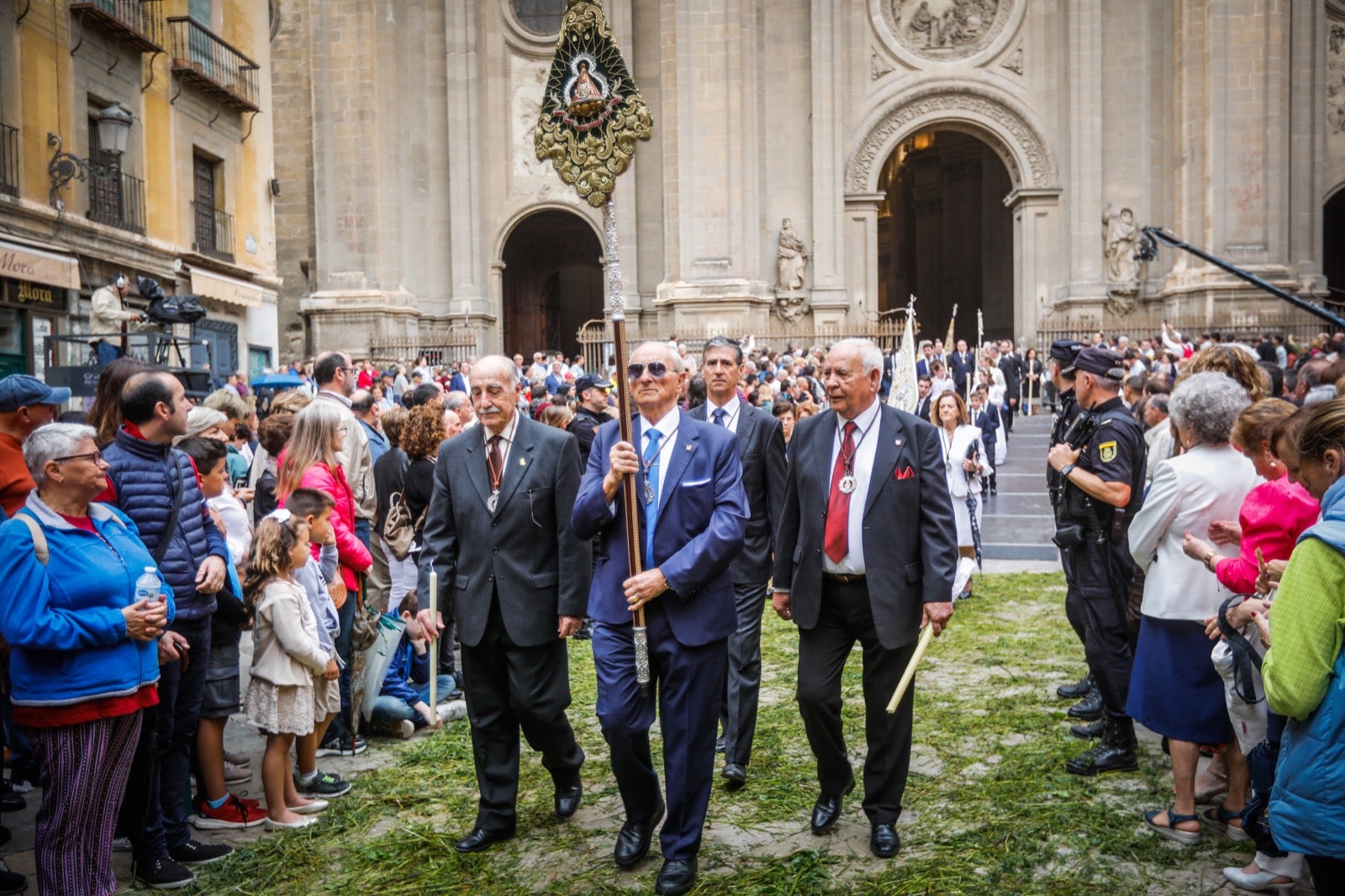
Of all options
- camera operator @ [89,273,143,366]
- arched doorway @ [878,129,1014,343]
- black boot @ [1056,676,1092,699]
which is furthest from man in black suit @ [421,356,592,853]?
arched doorway @ [878,129,1014,343]

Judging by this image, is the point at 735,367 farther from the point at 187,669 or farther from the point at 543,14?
the point at 543,14

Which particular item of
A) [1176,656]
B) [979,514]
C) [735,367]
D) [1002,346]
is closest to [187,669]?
[735,367]

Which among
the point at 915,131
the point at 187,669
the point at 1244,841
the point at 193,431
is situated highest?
the point at 915,131

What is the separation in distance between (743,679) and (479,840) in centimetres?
165

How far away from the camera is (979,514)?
49.1 feet

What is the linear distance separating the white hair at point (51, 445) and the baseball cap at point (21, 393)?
1.37m

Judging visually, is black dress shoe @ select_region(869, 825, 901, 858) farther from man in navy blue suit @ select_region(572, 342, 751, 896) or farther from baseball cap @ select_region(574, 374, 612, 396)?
baseball cap @ select_region(574, 374, 612, 396)

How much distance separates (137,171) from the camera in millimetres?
17750

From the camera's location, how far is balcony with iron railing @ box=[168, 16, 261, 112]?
61.3ft

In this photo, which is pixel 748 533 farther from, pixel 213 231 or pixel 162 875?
pixel 213 231

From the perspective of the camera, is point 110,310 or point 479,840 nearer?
point 479,840

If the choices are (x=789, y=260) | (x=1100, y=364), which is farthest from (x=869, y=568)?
(x=789, y=260)

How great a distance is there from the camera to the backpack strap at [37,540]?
159 inches

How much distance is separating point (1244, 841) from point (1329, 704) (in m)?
2.04
